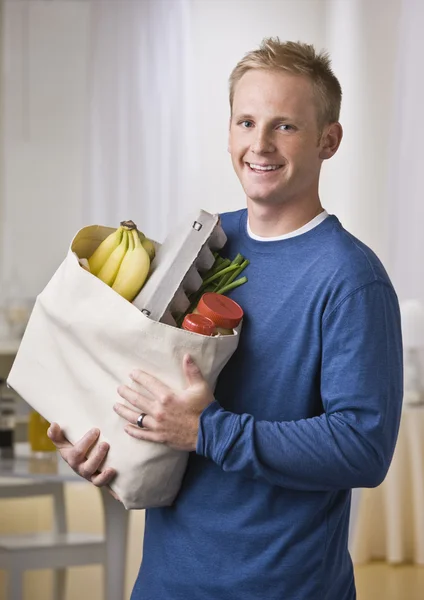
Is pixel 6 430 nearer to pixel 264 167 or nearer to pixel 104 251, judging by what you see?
pixel 104 251

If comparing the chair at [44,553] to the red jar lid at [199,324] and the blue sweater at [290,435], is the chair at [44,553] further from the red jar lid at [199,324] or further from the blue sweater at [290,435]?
the red jar lid at [199,324]

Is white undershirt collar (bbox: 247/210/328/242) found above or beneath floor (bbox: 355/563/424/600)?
above

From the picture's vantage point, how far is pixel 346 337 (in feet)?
4.06

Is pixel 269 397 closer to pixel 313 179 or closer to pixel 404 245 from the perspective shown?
pixel 313 179

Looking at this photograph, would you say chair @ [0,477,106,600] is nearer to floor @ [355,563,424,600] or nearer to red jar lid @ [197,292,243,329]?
floor @ [355,563,424,600]

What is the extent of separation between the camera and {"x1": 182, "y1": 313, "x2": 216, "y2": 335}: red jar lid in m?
1.25

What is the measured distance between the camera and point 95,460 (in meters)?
1.32

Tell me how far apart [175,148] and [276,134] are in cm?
332

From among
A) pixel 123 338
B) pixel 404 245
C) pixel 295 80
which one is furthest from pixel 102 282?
pixel 404 245

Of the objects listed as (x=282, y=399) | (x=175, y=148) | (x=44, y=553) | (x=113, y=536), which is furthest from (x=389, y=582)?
(x=282, y=399)

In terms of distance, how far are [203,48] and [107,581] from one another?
9.09 feet

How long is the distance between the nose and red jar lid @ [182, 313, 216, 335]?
10.2 inches

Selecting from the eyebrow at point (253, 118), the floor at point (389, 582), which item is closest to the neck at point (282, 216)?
the eyebrow at point (253, 118)

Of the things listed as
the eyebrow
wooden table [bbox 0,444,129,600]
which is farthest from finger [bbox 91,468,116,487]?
wooden table [bbox 0,444,129,600]
